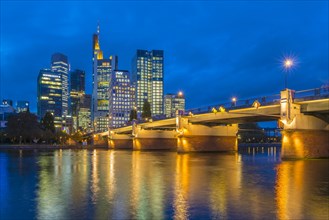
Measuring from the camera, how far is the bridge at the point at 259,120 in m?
45.3

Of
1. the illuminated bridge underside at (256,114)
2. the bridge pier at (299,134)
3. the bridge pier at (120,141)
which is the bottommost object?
the bridge pier at (120,141)

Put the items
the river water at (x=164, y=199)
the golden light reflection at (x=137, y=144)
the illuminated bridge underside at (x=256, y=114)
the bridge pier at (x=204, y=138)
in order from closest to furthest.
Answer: the river water at (x=164, y=199), the illuminated bridge underside at (x=256, y=114), the bridge pier at (x=204, y=138), the golden light reflection at (x=137, y=144)

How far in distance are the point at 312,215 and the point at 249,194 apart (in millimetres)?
5025

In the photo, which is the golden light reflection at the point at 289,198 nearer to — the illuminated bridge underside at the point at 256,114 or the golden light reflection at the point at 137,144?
the illuminated bridge underside at the point at 256,114

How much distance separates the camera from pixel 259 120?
69.6 metres

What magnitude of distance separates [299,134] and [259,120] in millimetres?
24689

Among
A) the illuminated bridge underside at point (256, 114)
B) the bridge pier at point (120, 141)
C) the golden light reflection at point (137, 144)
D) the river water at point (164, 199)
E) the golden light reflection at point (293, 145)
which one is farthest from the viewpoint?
the bridge pier at point (120, 141)

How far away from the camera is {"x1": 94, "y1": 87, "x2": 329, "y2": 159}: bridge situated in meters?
45.3

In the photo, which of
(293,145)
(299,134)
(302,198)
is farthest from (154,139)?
(302,198)

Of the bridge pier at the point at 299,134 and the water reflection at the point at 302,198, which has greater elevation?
the bridge pier at the point at 299,134

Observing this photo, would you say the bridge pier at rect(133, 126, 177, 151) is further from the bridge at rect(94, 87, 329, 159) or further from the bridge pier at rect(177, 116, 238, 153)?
the bridge pier at rect(177, 116, 238, 153)

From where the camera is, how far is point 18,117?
143375 millimetres

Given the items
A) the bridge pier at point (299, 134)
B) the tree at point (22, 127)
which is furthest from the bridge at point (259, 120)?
Answer: the tree at point (22, 127)

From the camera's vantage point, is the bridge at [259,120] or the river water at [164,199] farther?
the bridge at [259,120]
